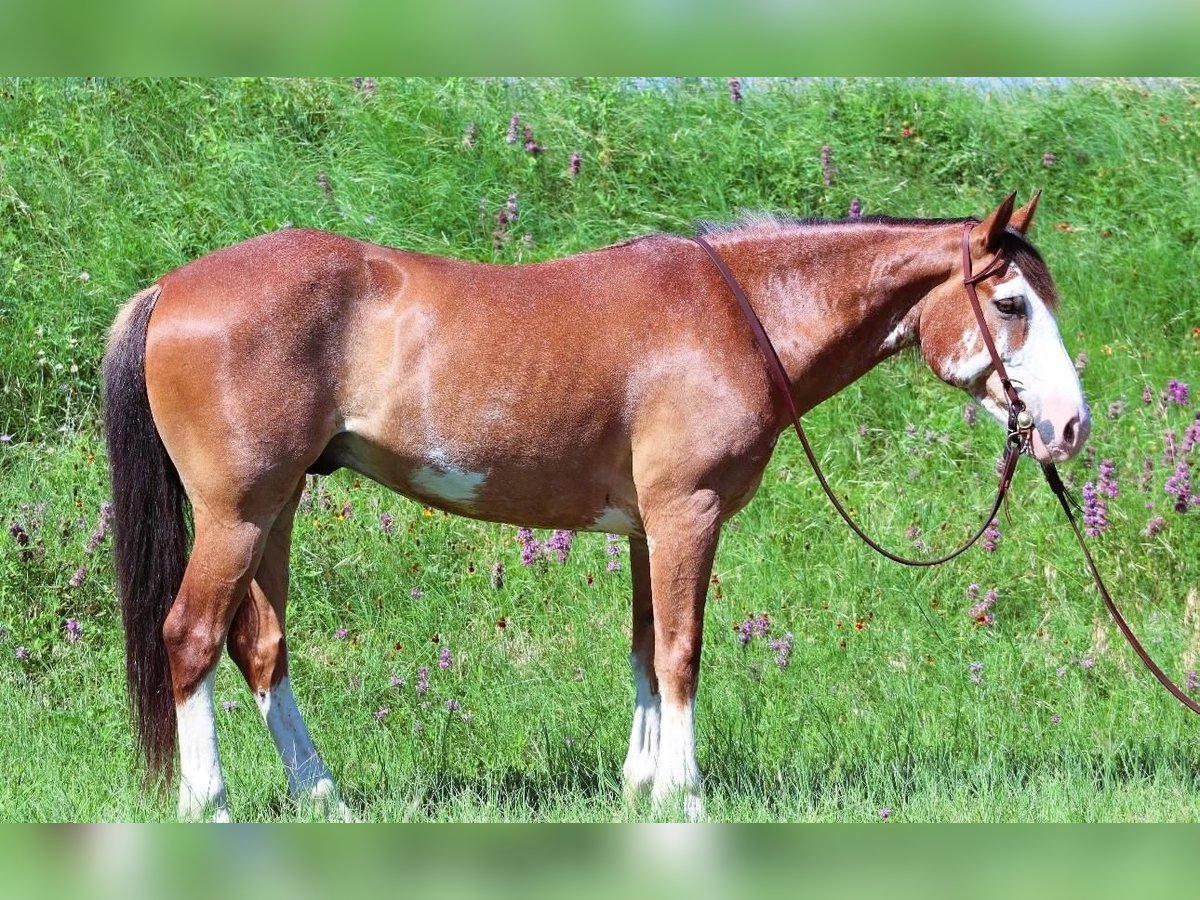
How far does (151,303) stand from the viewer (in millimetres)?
5137

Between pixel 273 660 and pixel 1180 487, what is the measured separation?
494cm

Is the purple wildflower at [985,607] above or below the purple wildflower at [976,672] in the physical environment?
above

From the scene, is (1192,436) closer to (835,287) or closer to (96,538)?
(835,287)

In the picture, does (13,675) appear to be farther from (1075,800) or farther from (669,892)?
(1075,800)

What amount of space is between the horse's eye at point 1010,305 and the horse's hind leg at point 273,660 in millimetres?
2848

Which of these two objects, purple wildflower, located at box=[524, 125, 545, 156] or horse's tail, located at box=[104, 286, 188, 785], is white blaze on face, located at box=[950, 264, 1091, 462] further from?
purple wildflower, located at box=[524, 125, 545, 156]

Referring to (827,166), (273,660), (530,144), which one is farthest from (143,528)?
(827,166)

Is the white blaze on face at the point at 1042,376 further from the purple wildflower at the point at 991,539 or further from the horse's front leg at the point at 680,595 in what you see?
the purple wildflower at the point at 991,539

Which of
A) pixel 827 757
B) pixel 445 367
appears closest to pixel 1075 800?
pixel 827 757

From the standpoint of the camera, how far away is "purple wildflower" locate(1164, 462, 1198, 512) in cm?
741

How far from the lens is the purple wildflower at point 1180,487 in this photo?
741cm

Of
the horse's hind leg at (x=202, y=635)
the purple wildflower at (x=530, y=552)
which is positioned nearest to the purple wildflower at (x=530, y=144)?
the purple wildflower at (x=530, y=552)

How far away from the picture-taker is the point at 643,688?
5.71 metres

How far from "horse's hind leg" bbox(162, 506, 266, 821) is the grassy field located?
27 cm
